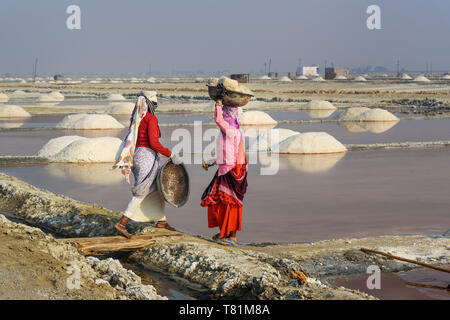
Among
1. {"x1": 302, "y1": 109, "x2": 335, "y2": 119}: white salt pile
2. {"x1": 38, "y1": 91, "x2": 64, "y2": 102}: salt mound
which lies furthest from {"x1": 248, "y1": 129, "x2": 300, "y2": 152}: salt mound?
{"x1": 38, "y1": 91, "x2": 64, "y2": 102}: salt mound

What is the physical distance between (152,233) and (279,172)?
458 cm

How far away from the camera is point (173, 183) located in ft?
17.4

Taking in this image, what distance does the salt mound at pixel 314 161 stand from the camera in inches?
395

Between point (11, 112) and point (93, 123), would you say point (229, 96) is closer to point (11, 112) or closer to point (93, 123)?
point (93, 123)

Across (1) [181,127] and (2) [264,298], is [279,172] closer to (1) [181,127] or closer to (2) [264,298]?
(2) [264,298]

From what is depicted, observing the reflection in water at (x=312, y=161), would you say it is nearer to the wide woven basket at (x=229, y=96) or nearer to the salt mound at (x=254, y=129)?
the salt mound at (x=254, y=129)

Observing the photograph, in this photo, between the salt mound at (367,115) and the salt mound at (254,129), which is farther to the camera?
the salt mound at (367,115)

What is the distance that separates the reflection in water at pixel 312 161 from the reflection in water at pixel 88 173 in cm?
276

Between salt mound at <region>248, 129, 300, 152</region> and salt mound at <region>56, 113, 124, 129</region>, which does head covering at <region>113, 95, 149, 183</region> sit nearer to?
salt mound at <region>248, 129, 300, 152</region>

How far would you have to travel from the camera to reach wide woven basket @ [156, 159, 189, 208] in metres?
5.17

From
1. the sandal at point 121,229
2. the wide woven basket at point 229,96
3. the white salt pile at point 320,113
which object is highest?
the white salt pile at point 320,113

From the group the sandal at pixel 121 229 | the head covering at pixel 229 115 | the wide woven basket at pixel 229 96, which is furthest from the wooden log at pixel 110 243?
the wide woven basket at pixel 229 96

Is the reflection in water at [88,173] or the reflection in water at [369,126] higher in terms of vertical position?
the reflection in water at [369,126]
